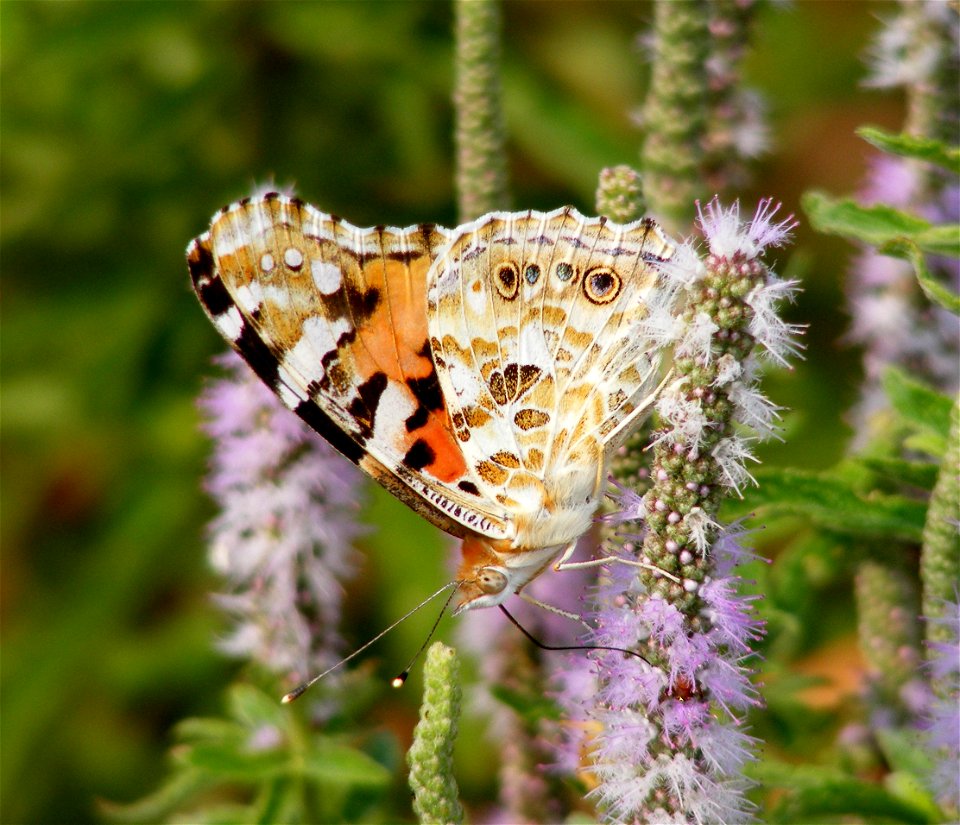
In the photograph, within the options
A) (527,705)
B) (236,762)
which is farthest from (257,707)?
(527,705)

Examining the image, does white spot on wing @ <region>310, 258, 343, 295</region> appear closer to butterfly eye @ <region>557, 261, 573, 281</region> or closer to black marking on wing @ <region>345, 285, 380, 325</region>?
black marking on wing @ <region>345, 285, 380, 325</region>

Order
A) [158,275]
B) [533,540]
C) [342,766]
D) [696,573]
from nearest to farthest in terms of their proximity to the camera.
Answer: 1. [696,573]
2. [533,540]
3. [342,766]
4. [158,275]

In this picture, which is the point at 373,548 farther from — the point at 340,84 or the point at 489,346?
the point at 489,346

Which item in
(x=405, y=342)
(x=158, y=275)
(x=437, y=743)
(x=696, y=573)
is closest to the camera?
(x=437, y=743)

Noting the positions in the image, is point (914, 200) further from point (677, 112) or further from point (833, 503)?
point (833, 503)

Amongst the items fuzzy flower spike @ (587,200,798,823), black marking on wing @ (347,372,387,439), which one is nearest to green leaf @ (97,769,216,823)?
black marking on wing @ (347,372,387,439)

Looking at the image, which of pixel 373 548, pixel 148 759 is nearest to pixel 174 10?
pixel 373 548
